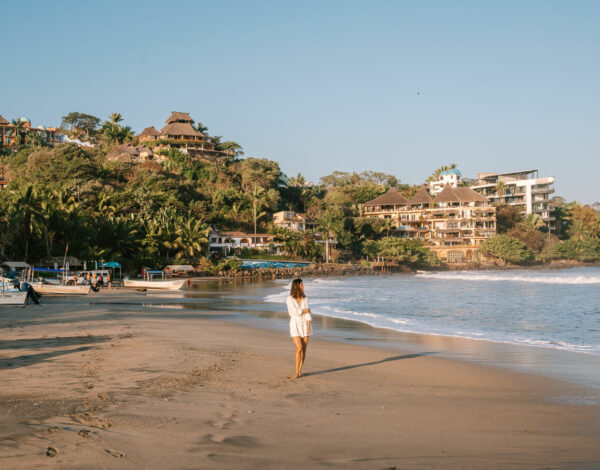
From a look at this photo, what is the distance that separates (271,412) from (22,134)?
116308 mm

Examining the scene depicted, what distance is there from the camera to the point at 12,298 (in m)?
20.4

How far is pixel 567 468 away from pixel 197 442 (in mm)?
3591

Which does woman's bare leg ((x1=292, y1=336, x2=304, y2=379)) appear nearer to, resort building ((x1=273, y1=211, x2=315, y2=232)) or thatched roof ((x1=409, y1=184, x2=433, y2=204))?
resort building ((x1=273, y1=211, x2=315, y2=232))

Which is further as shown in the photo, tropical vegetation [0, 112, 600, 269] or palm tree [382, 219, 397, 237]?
palm tree [382, 219, 397, 237]

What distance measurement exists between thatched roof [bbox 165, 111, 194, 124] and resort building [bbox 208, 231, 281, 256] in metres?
39.8

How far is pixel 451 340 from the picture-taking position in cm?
1364

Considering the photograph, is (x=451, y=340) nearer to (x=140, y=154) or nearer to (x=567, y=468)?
(x=567, y=468)

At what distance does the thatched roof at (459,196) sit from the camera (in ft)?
306

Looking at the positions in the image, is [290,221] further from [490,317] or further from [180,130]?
[490,317]

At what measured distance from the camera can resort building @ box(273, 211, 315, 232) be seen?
79606 mm

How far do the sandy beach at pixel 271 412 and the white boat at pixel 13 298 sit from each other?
36.1ft

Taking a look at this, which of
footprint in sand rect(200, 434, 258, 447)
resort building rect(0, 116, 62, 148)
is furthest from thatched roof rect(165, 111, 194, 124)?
footprint in sand rect(200, 434, 258, 447)

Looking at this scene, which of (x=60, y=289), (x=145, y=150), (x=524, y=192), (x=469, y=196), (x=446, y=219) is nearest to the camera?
(x=60, y=289)

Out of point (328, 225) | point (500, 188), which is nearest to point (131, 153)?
point (328, 225)
